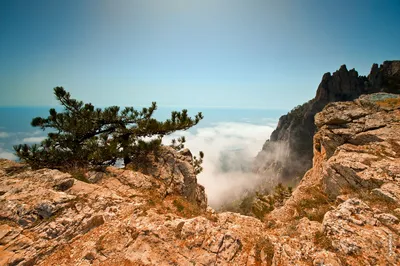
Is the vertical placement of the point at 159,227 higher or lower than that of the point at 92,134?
lower

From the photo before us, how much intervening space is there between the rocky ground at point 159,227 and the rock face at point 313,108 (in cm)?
13284

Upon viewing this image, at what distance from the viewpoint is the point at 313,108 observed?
5399 inches

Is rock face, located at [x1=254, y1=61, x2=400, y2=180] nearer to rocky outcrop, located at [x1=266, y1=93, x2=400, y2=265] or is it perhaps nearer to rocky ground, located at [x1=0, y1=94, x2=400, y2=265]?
rocky outcrop, located at [x1=266, y1=93, x2=400, y2=265]

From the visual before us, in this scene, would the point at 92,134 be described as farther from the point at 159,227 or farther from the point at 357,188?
the point at 357,188

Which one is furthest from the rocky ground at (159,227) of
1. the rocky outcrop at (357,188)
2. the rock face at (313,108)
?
the rock face at (313,108)

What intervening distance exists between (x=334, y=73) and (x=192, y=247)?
16691 cm

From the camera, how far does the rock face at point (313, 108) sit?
4483 inches

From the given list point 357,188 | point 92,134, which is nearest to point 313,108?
point 357,188

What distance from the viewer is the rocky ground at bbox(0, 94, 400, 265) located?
7926 mm

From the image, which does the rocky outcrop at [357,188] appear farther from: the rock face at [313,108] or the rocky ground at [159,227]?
the rock face at [313,108]

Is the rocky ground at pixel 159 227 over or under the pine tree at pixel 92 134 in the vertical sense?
under

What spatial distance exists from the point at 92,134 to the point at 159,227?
12.2 metres

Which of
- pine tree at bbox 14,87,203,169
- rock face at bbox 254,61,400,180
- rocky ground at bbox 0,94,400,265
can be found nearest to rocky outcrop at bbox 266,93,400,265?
rocky ground at bbox 0,94,400,265

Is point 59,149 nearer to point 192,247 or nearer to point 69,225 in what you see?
point 69,225
